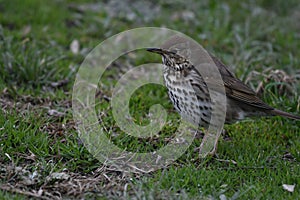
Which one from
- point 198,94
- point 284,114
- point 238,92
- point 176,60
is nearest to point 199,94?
point 198,94

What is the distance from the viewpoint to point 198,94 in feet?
18.0

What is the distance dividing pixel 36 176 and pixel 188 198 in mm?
1395

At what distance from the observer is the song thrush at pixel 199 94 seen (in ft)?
18.0

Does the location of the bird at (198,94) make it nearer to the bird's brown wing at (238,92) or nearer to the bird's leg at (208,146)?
the bird's brown wing at (238,92)

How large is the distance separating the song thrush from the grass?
1.19ft

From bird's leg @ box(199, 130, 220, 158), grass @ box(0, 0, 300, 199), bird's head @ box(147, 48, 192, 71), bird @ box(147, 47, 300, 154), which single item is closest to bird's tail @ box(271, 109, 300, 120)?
→ bird @ box(147, 47, 300, 154)

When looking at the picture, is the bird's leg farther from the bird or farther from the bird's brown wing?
the bird's brown wing

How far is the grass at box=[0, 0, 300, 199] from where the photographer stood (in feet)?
16.0

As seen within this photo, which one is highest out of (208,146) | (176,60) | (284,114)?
(176,60)

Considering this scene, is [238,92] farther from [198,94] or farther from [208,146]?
[208,146]

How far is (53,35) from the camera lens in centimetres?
830

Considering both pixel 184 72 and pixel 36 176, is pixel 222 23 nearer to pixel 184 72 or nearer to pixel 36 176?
pixel 184 72

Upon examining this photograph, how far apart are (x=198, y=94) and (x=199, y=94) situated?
10 mm

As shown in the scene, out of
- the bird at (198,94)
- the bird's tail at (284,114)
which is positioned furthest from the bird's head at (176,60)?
the bird's tail at (284,114)
